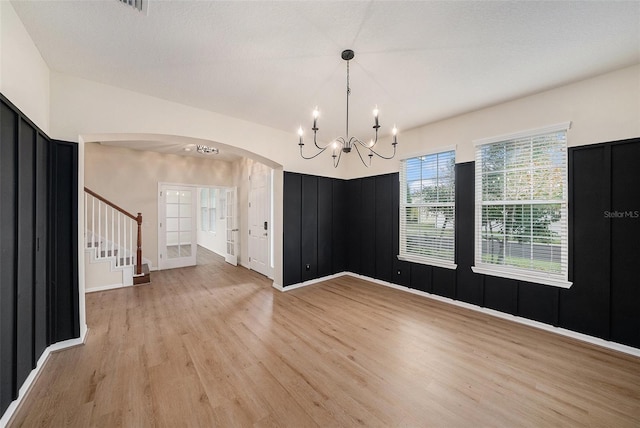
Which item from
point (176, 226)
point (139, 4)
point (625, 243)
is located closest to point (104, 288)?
point (176, 226)

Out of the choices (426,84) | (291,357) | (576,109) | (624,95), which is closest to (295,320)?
(291,357)

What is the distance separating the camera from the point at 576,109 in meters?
2.78

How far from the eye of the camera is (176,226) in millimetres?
6430

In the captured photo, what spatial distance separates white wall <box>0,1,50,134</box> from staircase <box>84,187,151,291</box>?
264 centimetres

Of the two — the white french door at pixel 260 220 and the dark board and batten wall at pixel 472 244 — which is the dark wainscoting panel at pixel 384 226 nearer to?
the dark board and batten wall at pixel 472 244

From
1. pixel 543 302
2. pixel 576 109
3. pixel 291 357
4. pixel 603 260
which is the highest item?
pixel 576 109

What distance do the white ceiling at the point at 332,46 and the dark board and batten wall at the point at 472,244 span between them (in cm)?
122

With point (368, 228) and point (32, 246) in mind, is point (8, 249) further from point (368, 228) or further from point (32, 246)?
point (368, 228)

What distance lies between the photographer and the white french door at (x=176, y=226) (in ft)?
19.5

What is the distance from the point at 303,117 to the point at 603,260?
4.15 metres

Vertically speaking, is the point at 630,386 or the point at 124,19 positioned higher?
the point at 124,19

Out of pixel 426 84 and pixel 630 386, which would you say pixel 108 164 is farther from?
pixel 630 386

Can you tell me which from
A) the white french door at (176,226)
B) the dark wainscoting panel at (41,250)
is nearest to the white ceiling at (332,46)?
the dark wainscoting panel at (41,250)

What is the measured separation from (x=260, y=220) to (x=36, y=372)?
12.5ft
